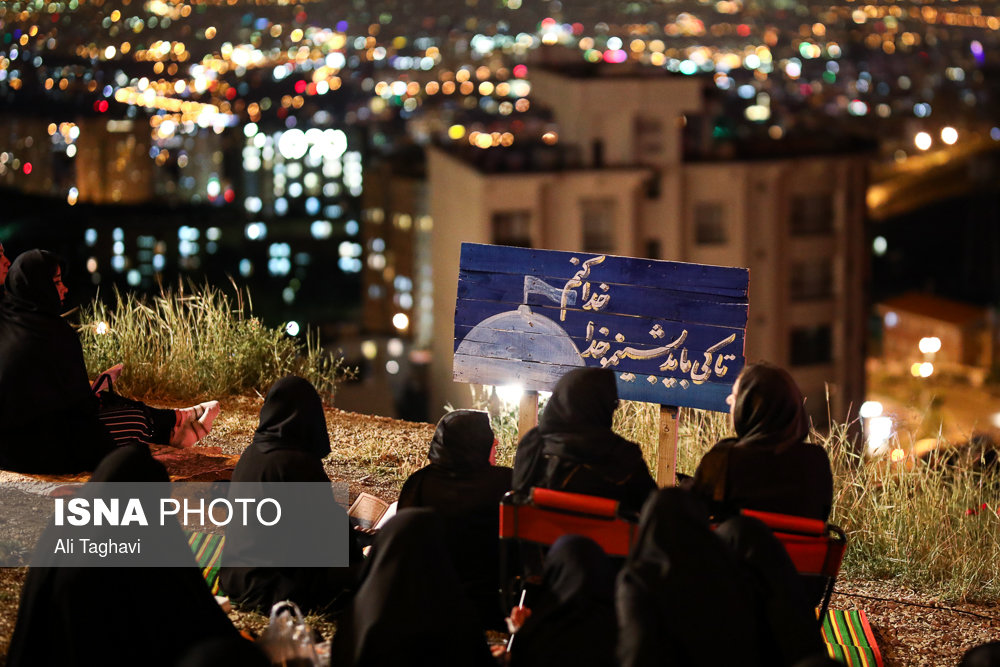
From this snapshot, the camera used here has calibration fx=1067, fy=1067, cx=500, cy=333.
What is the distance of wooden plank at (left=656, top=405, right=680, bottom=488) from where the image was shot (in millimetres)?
4367

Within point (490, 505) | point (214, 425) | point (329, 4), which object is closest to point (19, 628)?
point (490, 505)

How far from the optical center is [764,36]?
1928 inches

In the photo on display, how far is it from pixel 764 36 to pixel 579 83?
2192 centimetres

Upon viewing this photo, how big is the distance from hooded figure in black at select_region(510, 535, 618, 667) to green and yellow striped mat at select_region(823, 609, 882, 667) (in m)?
1.32

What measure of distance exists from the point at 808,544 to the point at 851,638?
37.8 inches

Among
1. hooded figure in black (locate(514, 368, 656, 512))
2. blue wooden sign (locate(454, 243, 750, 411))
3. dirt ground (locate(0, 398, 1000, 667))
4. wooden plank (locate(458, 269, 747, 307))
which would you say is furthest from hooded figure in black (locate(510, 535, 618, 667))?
wooden plank (locate(458, 269, 747, 307))

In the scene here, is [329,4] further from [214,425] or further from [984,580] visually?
[984,580]

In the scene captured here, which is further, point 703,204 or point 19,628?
point 703,204

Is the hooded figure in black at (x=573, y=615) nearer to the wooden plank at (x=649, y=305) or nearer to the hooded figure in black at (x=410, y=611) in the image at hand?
the hooded figure in black at (x=410, y=611)

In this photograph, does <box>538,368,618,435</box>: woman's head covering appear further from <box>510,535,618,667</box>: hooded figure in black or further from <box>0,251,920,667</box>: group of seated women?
<box>510,535,618,667</box>: hooded figure in black

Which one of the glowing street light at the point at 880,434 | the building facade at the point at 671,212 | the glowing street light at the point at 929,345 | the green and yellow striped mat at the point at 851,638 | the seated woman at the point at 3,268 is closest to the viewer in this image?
the green and yellow striped mat at the point at 851,638

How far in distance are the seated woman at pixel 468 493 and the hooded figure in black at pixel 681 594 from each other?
1122mm

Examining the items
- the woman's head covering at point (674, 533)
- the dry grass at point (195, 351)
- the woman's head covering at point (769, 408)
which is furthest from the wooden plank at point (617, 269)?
the dry grass at point (195, 351)

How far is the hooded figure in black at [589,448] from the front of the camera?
3.54 meters
